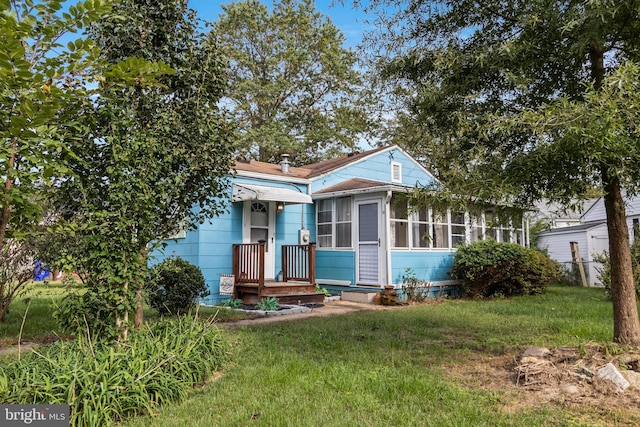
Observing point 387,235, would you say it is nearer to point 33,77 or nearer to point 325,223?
point 325,223

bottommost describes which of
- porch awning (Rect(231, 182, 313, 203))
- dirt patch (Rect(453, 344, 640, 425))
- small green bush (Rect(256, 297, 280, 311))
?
dirt patch (Rect(453, 344, 640, 425))

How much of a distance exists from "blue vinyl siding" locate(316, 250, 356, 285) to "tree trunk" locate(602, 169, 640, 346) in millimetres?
6856

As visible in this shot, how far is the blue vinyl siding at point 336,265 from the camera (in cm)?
1136

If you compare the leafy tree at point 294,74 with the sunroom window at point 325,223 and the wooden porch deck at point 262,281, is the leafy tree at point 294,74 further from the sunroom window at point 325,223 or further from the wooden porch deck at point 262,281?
the wooden porch deck at point 262,281

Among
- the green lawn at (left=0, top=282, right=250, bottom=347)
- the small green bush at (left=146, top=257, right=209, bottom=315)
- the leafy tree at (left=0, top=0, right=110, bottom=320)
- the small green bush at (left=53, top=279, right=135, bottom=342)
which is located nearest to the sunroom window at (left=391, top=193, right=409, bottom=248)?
the green lawn at (left=0, top=282, right=250, bottom=347)

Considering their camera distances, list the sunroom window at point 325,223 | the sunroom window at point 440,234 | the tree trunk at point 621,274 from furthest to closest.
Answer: the sunroom window at point 440,234 < the sunroom window at point 325,223 < the tree trunk at point 621,274

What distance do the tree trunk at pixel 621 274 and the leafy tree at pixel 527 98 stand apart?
0.04 feet

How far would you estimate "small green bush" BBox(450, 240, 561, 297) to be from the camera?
11.3m

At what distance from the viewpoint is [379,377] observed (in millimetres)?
4266

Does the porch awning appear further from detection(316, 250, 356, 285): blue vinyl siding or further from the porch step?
the porch step

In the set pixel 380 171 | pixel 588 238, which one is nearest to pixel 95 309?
pixel 380 171

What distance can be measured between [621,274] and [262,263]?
6677 millimetres

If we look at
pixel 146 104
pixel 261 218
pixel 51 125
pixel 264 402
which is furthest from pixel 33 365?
pixel 261 218

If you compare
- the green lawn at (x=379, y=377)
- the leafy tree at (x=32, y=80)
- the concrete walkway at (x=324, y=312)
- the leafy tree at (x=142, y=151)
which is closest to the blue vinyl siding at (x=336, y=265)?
the concrete walkway at (x=324, y=312)
